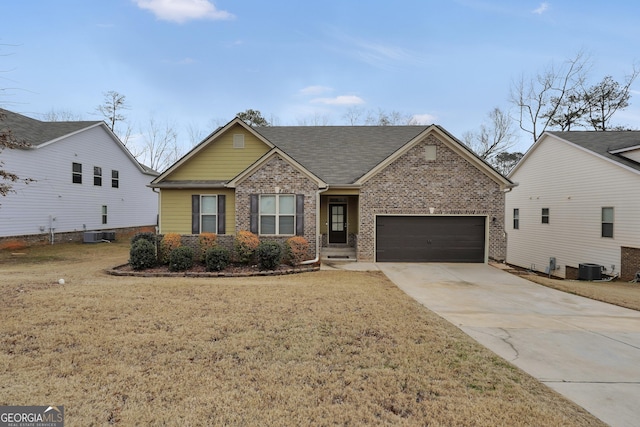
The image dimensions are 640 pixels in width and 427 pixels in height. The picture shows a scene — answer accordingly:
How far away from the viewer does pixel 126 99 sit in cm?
3566

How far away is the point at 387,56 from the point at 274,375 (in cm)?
2004

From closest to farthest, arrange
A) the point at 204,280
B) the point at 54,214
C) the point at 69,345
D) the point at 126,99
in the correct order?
the point at 69,345
the point at 204,280
the point at 54,214
the point at 126,99

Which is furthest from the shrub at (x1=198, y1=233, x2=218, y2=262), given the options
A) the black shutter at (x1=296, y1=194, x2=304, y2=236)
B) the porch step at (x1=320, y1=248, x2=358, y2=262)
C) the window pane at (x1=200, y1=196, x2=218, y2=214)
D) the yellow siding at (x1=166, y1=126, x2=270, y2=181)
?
the porch step at (x1=320, y1=248, x2=358, y2=262)

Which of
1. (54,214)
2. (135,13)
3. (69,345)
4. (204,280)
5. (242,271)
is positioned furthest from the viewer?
(54,214)

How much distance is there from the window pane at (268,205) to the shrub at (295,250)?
1.53 meters

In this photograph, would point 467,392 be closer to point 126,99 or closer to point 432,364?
point 432,364

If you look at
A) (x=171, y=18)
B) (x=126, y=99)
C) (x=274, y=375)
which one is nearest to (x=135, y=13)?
(x=171, y=18)

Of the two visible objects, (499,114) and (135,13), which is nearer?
(135,13)

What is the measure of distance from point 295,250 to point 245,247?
1856 millimetres

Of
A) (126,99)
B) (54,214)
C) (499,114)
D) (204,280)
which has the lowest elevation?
(204,280)

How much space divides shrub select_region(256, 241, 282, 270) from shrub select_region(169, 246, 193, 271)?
95.7 inches

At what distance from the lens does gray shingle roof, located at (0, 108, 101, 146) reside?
17969 mm

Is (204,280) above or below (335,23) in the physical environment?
below

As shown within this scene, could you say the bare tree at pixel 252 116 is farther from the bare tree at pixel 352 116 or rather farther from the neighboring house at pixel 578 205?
the neighboring house at pixel 578 205
